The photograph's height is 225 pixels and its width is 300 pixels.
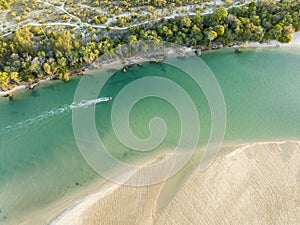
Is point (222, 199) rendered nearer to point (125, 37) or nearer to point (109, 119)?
point (109, 119)

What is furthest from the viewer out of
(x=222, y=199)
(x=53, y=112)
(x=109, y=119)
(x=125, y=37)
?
(x=125, y=37)

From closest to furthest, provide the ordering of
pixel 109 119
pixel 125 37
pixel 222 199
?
pixel 222 199 → pixel 109 119 → pixel 125 37

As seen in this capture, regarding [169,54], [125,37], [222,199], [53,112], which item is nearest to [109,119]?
[53,112]

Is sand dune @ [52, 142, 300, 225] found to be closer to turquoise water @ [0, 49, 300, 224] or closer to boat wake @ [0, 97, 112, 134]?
turquoise water @ [0, 49, 300, 224]

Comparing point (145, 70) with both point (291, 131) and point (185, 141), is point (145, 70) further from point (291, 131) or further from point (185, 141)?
point (291, 131)

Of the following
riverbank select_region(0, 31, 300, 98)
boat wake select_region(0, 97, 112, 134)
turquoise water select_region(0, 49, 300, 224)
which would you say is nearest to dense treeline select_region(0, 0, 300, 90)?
riverbank select_region(0, 31, 300, 98)

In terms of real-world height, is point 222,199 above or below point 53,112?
below

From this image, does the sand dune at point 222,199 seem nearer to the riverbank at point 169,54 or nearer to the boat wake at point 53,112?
the boat wake at point 53,112
